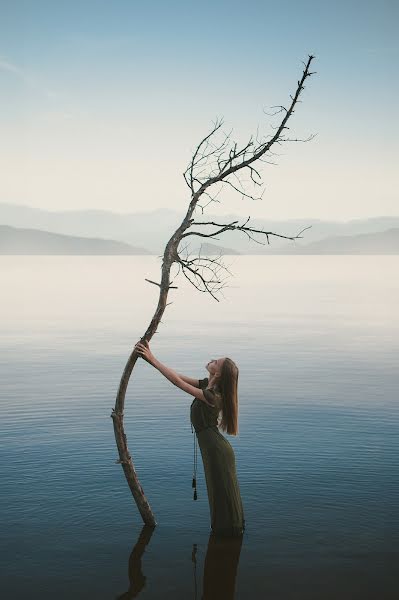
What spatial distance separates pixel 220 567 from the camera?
461 inches

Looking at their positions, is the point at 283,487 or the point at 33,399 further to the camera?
the point at 33,399

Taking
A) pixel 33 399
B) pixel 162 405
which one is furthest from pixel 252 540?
pixel 33 399

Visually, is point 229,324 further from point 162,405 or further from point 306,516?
point 306,516

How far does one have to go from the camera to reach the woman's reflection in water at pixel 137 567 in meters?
10.9

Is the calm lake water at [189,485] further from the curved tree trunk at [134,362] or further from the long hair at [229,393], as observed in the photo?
the long hair at [229,393]

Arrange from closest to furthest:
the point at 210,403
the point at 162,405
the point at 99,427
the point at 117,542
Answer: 1. the point at 210,403
2. the point at 117,542
3. the point at 99,427
4. the point at 162,405

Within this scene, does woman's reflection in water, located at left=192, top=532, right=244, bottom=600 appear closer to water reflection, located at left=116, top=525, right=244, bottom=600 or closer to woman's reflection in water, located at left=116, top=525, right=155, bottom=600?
water reflection, located at left=116, top=525, right=244, bottom=600

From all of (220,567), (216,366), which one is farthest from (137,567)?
(216,366)

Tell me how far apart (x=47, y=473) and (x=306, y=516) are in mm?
4831

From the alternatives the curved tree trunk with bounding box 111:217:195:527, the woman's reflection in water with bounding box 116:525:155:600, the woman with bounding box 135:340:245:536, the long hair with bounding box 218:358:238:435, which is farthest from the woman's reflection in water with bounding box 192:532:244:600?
the long hair with bounding box 218:358:238:435

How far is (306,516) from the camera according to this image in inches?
531

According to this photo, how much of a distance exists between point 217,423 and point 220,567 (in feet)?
6.37

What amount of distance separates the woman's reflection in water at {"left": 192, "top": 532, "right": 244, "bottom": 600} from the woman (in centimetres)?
38

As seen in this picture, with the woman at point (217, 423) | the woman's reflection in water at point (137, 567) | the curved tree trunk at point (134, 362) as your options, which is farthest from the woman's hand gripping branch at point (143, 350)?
the woman's reflection in water at point (137, 567)
